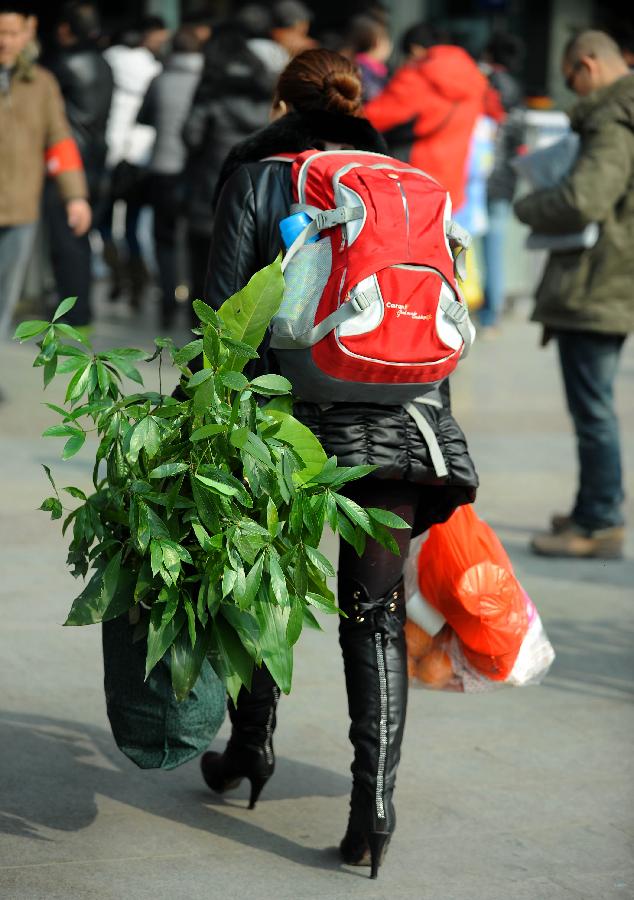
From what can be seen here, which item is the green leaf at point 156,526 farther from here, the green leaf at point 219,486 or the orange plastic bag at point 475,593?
the orange plastic bag at point 475,593

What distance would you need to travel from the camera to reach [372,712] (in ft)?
12.2

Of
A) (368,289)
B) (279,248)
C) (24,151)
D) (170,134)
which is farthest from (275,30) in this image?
(368,289)

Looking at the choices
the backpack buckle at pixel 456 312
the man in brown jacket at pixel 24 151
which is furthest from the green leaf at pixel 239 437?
the man in brown jacket at pixel 24 151

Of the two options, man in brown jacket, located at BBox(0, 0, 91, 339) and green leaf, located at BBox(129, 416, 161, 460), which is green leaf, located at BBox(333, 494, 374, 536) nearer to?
green leaf, located at BBox(129, 416, 161, 460)

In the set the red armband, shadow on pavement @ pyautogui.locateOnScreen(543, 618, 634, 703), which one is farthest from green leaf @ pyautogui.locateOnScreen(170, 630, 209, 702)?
the red armband

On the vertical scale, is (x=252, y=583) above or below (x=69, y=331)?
below

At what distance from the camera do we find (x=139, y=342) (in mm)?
11234

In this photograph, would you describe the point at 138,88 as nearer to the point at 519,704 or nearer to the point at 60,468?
the point at 60,468

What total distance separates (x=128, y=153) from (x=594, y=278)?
732 centimetres

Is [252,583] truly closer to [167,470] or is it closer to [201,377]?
[167,470]

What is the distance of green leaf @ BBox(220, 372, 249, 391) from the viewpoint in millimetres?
3279

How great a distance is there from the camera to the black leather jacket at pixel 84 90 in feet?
35.4

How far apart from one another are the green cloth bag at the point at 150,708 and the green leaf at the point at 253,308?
0.72 meters

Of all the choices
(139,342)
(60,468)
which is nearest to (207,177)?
(139,342)
